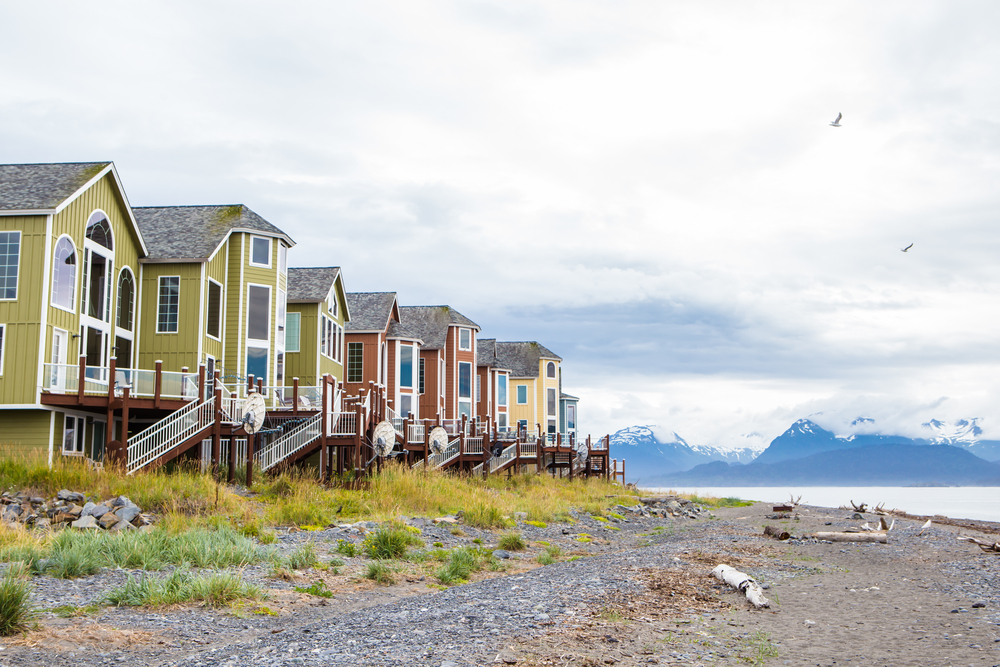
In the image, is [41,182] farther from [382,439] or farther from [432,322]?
[432,322]

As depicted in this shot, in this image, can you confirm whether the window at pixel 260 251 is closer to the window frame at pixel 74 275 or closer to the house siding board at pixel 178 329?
the house siding board at pixel 178 329

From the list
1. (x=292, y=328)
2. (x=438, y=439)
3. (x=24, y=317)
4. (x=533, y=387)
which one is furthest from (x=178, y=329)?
(x=533, y=387)

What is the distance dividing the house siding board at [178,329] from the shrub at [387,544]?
1484cm

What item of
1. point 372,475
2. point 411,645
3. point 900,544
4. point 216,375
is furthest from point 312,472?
point 411,645

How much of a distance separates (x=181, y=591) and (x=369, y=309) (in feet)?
116

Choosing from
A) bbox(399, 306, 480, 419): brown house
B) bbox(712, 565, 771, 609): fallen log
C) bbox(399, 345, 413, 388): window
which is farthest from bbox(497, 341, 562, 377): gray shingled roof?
bbox(712, 565, 771, 609): fallen log

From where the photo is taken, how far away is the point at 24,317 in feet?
76.6

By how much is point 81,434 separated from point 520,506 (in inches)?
522

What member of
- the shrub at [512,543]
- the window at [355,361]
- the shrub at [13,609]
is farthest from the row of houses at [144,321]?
the shrub at [13,609]

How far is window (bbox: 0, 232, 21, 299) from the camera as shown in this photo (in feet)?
77.3

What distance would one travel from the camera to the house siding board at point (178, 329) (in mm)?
28875

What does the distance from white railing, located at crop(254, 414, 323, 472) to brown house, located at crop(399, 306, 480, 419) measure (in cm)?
2167

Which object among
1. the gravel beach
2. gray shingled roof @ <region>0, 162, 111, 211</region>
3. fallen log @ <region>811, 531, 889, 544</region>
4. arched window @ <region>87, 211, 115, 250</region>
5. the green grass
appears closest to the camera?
the gravel beach

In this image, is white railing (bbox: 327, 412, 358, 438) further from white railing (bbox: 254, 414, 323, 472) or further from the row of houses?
white railing (bbox: 254, 414, 323, 472)
